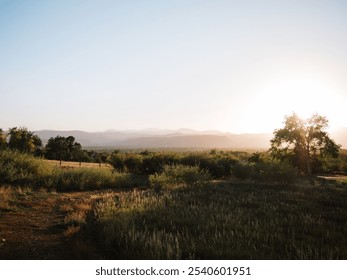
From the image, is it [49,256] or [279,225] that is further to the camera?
[279,225]

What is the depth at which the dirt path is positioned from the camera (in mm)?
6514

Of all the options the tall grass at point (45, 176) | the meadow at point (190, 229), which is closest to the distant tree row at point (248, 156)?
the tall grass at point (45, 176)

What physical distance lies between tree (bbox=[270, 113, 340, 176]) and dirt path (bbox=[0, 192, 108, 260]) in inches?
1527

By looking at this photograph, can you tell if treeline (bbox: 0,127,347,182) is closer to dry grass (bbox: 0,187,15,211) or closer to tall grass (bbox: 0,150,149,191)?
tall grass (bbox: 0,150,149,191)

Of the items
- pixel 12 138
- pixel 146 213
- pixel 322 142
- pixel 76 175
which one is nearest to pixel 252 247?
pixel 146 213

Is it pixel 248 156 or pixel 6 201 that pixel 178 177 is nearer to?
pixel 6 201

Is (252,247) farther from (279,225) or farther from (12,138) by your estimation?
(12,138)

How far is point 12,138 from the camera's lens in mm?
36125

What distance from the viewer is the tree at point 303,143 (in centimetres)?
4422

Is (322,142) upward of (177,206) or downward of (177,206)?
upward

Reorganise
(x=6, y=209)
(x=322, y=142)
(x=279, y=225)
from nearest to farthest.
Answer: (x=279, y=225) < (x=6, y=209) < (x=322, y=142)

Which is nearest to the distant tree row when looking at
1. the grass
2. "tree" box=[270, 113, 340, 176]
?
"tree" box=[270, 113, 340, 176]

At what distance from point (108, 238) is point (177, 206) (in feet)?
13.2

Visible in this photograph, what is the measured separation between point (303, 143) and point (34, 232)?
43033 millimetres
